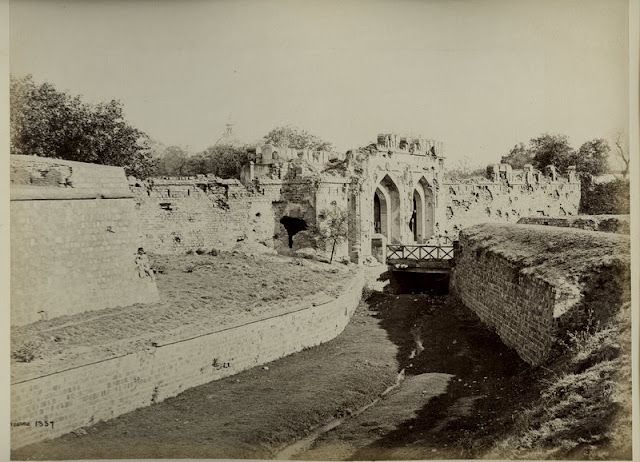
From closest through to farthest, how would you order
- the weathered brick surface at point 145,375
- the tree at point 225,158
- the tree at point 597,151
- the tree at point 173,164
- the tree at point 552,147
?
the weathered brick surface at point 145,375, the tree at point 597,151, the tree at point 552,147, the tree at point 173,164, the tree at point 225,158

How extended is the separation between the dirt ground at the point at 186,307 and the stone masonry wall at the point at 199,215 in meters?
1.21

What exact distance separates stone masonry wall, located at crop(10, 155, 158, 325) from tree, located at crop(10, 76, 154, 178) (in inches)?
25.1

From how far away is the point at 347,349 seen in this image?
439 inches

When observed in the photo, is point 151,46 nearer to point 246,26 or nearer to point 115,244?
point 246,26

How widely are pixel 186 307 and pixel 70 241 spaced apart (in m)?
2.13

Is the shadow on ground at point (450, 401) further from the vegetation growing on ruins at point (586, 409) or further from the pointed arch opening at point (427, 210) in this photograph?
the pointed arch opening at point (427, 210)

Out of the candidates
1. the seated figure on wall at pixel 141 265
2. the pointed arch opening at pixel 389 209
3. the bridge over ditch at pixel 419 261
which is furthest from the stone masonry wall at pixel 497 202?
the seated figure on wall at pixel 141 265

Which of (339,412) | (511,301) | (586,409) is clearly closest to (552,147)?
(511,301)

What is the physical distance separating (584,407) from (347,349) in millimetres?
5344

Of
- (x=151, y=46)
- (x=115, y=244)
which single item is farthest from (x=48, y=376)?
(x=151, y=46)

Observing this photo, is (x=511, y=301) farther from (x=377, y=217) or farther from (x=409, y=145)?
(x=377, y=217)

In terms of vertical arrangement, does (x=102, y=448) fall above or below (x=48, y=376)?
below

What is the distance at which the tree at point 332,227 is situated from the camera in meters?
17.1

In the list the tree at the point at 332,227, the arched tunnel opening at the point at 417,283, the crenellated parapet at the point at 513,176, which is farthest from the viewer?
the crenellated parapet at the point at 513,176
